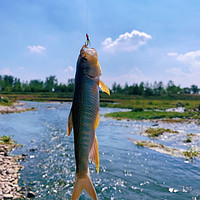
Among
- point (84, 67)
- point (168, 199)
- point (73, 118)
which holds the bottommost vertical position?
point (168, 199)

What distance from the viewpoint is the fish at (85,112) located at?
2617 mm

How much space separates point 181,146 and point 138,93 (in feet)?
319

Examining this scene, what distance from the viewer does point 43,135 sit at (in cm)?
1909

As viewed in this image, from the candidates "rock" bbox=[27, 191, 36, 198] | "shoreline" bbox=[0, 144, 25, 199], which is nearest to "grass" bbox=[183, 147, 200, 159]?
"rock" bbox=[27, 191, 36, 198]

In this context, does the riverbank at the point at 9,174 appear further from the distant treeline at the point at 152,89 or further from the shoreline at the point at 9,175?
the distant treeline at the point at 152,89

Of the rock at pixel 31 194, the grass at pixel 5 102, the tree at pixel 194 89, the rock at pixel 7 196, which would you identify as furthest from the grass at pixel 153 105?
the tree at pixel 194 89

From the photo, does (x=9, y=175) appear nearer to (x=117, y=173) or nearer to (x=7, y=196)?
(x=7, y=196)

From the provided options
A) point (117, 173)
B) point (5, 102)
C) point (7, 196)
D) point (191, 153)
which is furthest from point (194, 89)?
point (7, 196)

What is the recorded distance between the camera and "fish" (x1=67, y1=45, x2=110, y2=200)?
103 inches

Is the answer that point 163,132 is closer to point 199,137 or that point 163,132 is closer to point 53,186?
point 199,137

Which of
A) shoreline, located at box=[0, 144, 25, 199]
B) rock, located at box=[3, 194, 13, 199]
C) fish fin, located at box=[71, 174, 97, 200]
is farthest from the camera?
shoreline, located at box=[0, 144, 25, 199]

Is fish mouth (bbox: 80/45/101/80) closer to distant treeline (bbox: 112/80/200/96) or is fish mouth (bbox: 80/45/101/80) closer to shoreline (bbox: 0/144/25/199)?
shoreline (bbox: 0/144/25/199)

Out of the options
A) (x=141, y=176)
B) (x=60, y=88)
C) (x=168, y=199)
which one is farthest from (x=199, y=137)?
(x=60, y=88)

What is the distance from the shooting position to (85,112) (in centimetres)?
262
